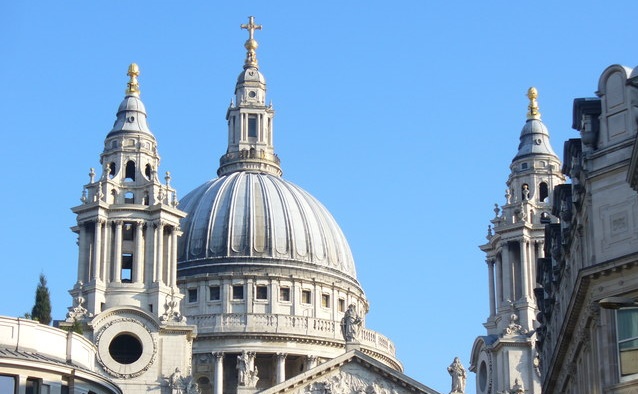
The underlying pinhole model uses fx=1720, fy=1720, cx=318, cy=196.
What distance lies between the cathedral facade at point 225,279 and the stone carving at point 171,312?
0.09 m

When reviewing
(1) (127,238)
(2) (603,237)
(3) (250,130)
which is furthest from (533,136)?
(2) (603,237)

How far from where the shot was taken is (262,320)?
13462cm

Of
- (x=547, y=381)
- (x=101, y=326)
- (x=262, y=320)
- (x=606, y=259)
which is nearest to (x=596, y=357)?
(x=606, y=259)

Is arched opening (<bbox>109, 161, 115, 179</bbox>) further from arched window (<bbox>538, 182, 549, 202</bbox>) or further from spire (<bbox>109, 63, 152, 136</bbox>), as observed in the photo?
arched window (<bbox>538, 182, 549, 202</bbox>)

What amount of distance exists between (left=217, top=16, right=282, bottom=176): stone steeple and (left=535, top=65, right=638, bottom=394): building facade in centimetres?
7875

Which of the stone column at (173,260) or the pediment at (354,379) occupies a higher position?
the stone column at (173,260)

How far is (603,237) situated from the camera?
6241 centimetres

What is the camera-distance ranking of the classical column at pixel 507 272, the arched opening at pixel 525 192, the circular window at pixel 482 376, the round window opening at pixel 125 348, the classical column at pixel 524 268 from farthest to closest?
the circular window at pixel 482 376, the arched opening at pixel 525 192, the classical column at pixel 507 272, the classical column at pixel 524 268, the round window opening at pixel 125 348

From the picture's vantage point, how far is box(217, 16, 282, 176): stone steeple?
148 meters

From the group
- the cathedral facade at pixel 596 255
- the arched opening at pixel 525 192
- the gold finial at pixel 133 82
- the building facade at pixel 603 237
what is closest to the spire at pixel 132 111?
the gold finial at pixel 133 82

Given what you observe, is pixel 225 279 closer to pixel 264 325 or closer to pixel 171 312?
pixel 264 325

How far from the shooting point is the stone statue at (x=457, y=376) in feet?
345

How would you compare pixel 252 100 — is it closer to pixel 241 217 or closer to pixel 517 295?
pixel 241 217

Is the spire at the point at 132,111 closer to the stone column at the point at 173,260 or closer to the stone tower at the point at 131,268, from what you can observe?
the stone tower at the point at 131,268
